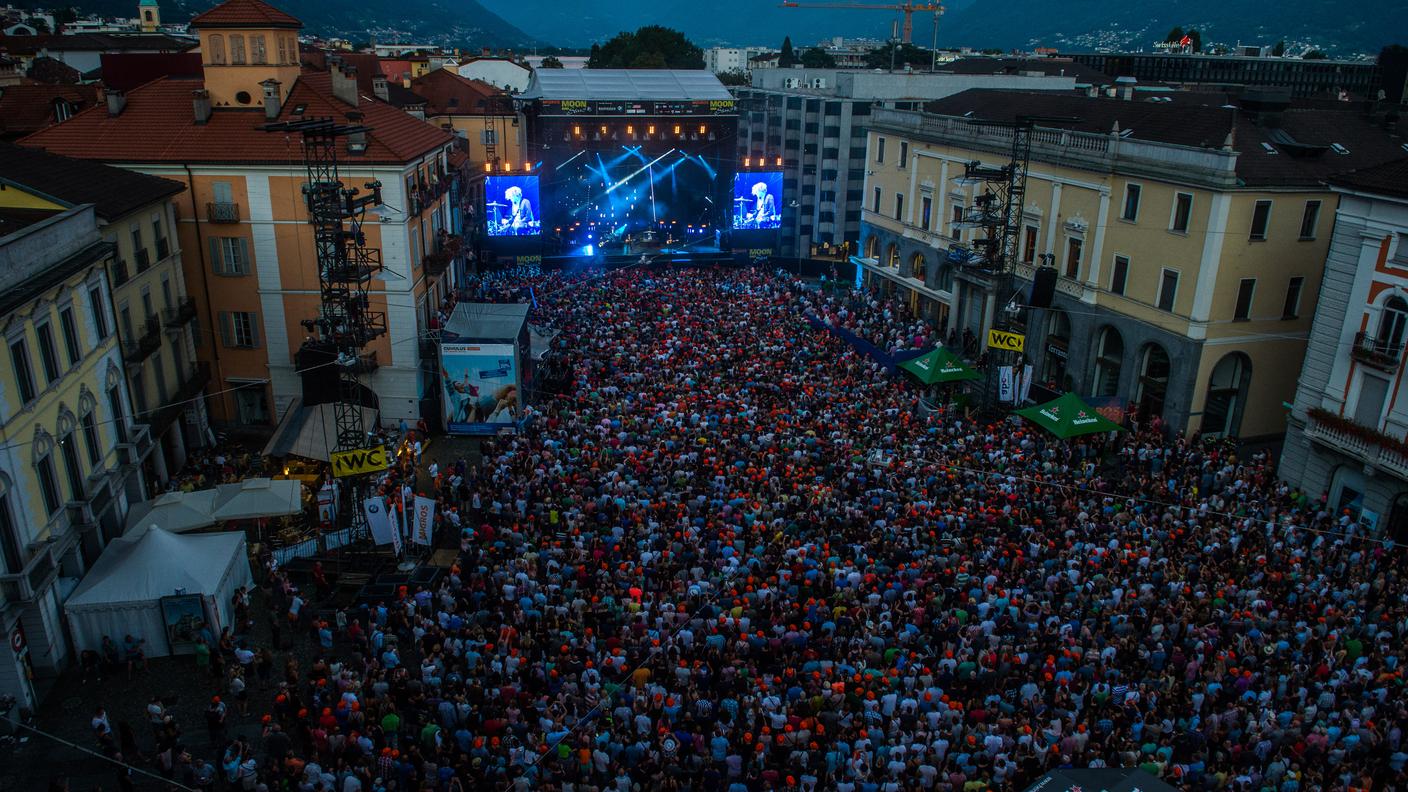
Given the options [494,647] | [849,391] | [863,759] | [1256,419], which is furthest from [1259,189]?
[494,647]

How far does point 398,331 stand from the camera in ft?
109

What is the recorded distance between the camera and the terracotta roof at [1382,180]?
24641 millimetres

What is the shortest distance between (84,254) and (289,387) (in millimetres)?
11372

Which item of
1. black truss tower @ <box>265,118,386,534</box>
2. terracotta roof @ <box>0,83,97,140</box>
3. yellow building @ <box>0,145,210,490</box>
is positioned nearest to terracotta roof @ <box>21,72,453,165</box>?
→ yellow building @ <box>0,145,210,490</box>

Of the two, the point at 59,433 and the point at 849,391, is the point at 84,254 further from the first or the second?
the point at 849,391

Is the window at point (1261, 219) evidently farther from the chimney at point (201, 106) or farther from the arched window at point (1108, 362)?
the chimney at point (201, 106)

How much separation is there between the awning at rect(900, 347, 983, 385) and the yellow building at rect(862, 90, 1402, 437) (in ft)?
16.2

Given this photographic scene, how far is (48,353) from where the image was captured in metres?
20.7

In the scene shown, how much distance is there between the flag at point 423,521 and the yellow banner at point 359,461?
50.4 inches

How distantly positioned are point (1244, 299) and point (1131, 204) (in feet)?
16.8

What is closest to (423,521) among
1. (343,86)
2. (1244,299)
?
(343,86)

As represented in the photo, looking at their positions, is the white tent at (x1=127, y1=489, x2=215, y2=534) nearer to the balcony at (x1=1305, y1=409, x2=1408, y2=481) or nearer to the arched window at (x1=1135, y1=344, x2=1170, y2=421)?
the balcony at (x1=1305, y1=409, x2=1408, y2=481)

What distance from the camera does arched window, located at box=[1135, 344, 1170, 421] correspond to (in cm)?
3378

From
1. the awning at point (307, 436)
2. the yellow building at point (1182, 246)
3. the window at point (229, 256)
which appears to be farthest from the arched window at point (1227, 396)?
the window at point (229, 256)
